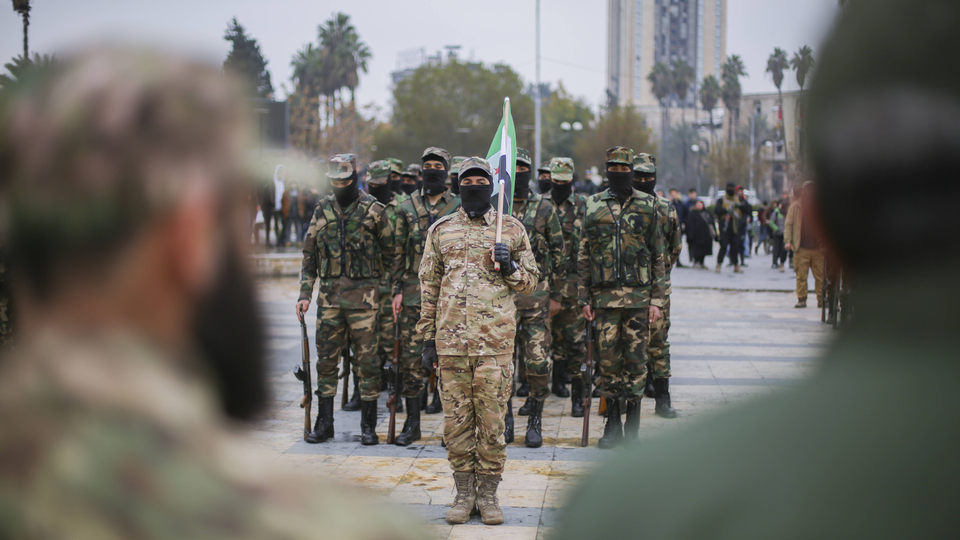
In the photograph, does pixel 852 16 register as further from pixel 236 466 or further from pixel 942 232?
pixel 236 466

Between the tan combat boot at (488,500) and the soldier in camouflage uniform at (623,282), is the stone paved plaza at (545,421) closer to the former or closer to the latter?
the tan combat boot at (488,500)

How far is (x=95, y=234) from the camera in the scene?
921 millimetres

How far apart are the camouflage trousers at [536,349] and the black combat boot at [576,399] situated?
1.08m

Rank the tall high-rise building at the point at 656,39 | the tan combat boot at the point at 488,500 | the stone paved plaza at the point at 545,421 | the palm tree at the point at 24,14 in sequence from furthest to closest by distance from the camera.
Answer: the tall high-rise building at the point at 656,39 → the tan combat boot at the point at 488,500 → the palm tree at the point at 24,14 → the stone paved plaza at the point at 545,421

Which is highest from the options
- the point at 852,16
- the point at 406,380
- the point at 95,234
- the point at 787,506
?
the point at 852,16

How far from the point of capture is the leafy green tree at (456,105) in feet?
225

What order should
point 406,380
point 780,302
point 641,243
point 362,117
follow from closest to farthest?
point 641,243 < point 406,380 < point 780,302 < point 362,117

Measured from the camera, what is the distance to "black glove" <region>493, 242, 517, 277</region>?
5391 mm

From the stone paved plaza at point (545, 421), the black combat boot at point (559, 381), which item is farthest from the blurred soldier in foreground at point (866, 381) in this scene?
the black combat boot at point (559, 381)

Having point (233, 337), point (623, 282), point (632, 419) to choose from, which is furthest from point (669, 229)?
point (233, 337)

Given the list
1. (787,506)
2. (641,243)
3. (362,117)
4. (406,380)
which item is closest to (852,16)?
(787,506)

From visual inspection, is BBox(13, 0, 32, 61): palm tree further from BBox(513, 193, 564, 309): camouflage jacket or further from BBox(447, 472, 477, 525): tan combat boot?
BBox(513, 193, 564, 309): camouflage jacket

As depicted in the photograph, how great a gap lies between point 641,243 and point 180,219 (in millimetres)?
6408

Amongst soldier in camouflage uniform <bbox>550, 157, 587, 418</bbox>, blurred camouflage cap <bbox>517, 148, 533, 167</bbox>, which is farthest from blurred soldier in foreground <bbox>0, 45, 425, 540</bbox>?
soldier in camouflage uniform <bbox>550, 157, 587, 418</bbox>
